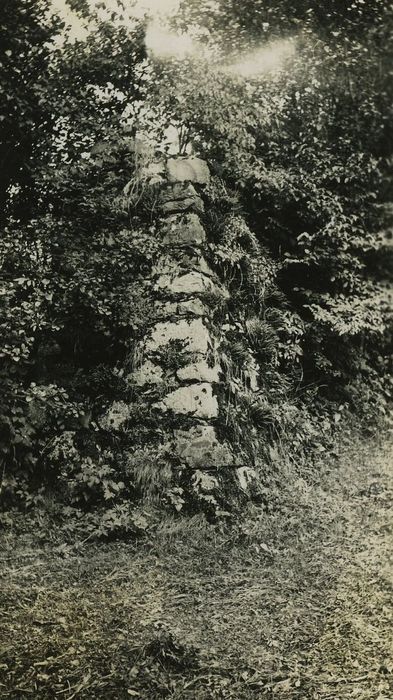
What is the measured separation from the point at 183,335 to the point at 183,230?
1004 mm

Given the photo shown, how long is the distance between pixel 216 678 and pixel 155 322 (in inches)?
105

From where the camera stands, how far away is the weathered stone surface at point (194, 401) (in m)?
4.55

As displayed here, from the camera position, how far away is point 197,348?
4703 mm

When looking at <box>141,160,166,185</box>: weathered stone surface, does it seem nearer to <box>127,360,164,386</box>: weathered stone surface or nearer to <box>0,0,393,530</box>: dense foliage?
<box>0,0,393,530</box>: dense foliage

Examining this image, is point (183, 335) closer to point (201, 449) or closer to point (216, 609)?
point (201, 449)

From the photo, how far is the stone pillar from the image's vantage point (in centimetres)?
448

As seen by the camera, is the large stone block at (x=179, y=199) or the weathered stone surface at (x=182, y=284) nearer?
the weathered stone surface at (x=182, y=284)

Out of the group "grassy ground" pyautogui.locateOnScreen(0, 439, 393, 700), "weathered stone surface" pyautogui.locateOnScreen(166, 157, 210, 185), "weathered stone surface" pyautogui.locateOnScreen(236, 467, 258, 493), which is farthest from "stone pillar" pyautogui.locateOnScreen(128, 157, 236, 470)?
"grassy ground" pyautogui.locateOnScreen(0, 439, 393, 700)

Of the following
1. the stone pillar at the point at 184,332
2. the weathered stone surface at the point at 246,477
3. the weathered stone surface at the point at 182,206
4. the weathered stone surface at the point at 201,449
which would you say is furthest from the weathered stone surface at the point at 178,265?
the weathered stone surface at the point at 246,477

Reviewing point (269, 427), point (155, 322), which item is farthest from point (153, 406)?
point (269, 427)

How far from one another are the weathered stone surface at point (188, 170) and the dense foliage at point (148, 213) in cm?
12

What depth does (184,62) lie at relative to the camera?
4.73 metres

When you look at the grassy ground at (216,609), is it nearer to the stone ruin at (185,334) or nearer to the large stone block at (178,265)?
the stone ruin at (185,334)

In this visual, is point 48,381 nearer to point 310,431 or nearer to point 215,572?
point 215,572
